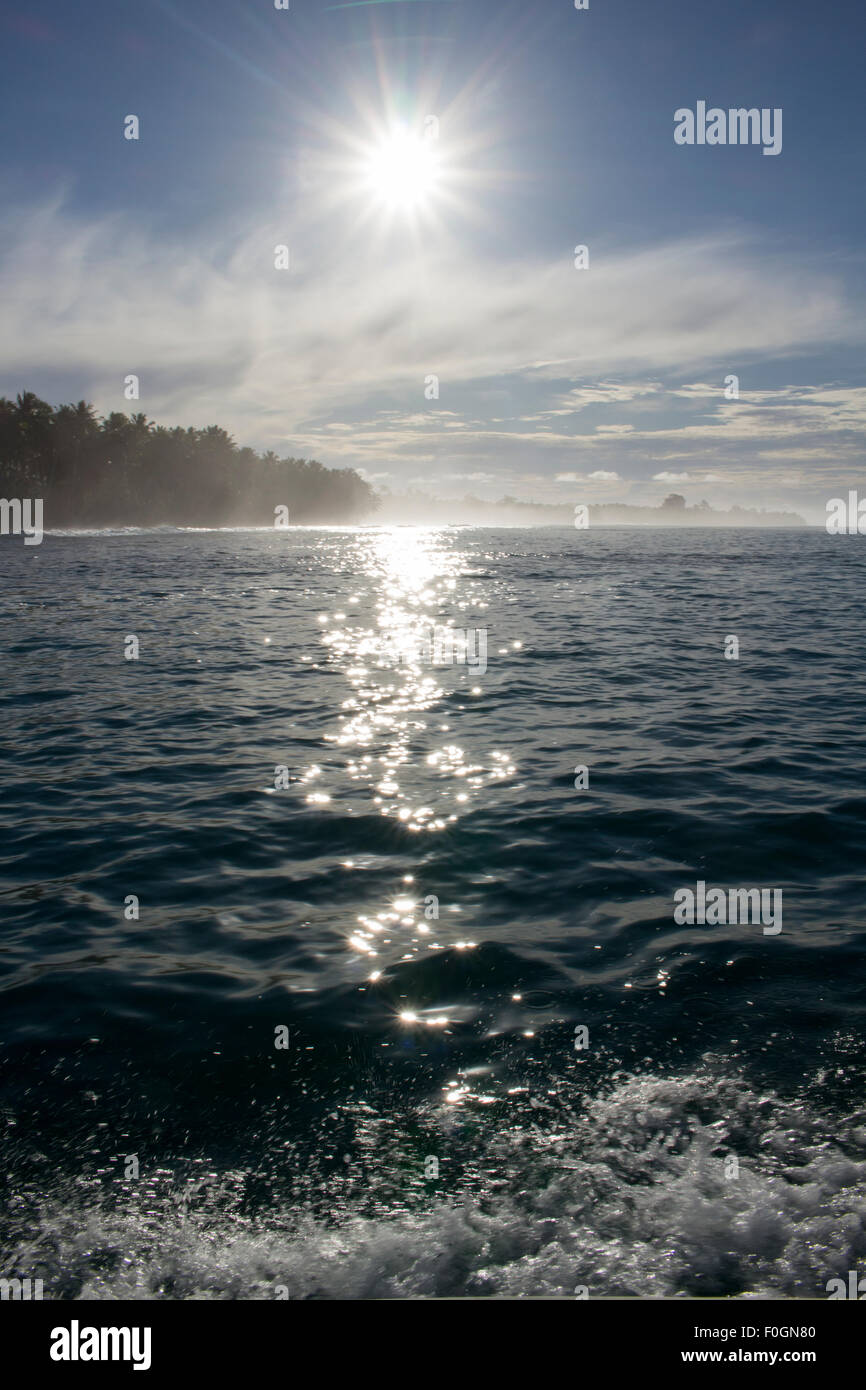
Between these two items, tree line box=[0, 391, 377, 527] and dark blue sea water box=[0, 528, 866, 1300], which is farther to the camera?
tree line box=[0, 391, 377, 527]

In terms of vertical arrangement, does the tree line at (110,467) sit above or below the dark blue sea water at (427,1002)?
above

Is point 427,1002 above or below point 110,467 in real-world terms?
below

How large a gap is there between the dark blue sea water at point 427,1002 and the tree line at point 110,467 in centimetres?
12925

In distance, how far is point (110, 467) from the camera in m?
141

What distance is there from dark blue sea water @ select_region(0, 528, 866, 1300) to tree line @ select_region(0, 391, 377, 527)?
129248 millimetres

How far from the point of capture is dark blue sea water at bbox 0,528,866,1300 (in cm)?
465

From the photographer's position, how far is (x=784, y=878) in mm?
9422

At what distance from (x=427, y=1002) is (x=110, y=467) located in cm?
15161

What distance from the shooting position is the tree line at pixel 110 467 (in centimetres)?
12625

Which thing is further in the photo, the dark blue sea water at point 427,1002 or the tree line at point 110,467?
the tree line at point 110,467

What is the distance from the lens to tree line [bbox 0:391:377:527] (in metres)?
126

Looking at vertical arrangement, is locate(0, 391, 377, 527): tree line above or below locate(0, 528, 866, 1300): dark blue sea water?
above
